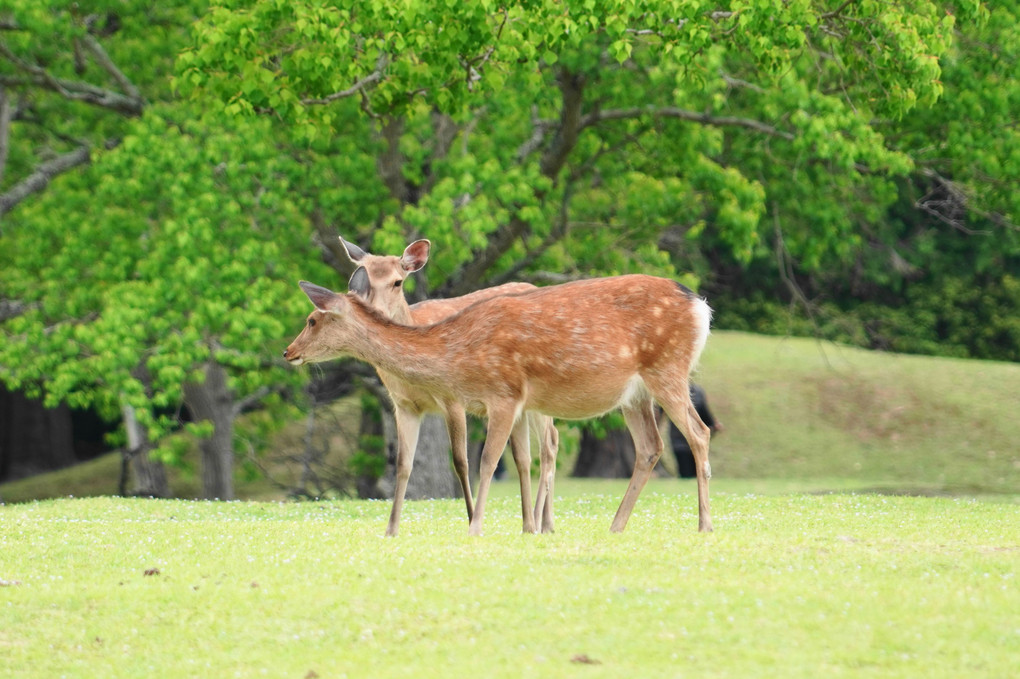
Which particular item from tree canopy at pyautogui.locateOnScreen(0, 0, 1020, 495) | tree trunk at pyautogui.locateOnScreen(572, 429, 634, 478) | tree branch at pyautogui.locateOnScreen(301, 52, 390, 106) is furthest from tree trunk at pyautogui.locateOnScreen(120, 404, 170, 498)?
tree branch at pyautogui.locateOnScreen(301, 52, 390, 106)

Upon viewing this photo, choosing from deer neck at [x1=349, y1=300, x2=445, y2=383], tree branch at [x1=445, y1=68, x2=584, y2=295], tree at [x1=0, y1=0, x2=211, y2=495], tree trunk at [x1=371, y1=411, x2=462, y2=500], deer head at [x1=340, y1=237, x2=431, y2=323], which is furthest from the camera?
tree at [x1=0, y1=0, x2=211, y2=495]

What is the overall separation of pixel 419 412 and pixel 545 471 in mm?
1252

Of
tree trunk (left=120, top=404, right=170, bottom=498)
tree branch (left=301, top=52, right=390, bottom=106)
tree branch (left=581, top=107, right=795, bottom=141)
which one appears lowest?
tree trunk (left=120, top=404, right=170, bottom=498)

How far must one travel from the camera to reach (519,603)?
8.90 m

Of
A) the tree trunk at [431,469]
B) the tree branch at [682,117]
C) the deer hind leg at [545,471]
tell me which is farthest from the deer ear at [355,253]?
the tree branch at [682,117]

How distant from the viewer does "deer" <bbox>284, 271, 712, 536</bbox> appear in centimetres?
1166

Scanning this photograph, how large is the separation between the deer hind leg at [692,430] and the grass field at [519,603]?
0.23 m

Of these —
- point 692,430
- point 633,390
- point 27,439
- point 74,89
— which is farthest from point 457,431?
point 27,439

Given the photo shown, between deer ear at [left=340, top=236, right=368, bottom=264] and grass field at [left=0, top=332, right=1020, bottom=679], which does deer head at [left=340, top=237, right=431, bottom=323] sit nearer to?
deer ear at [left=340, top=236, right=368, bottom=264]

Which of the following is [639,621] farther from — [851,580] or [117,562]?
[117,562]

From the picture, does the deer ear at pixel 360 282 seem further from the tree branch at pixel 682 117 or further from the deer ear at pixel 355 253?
the tree branch at pixel 682 117

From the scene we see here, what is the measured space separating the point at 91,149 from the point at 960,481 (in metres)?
17.7

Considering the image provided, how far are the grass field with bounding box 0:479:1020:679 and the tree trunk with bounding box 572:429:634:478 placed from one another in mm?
19036

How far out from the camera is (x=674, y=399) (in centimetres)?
1193
